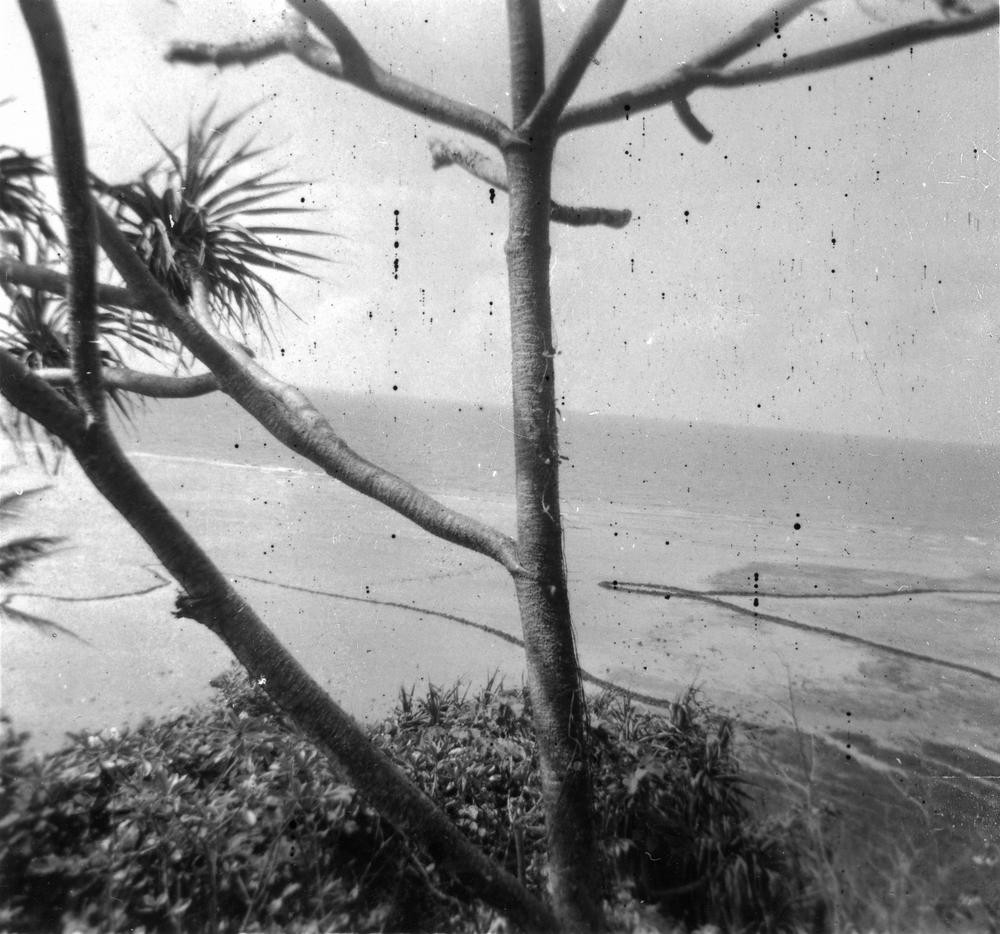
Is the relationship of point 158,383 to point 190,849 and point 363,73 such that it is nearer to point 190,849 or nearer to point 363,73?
point 363,73

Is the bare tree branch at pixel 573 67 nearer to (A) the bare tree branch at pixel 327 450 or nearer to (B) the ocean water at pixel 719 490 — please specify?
(B) the ocean water at pixel 719 490

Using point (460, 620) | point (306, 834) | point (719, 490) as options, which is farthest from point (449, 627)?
point (719, 490)

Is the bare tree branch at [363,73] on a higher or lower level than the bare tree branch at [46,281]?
higher

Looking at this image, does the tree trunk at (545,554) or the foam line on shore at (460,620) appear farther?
the foam line on shore at (460,620)

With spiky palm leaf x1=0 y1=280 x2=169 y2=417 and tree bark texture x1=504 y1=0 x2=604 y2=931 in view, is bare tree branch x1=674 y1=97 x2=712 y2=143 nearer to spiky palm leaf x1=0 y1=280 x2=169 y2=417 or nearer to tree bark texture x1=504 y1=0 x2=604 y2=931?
tree bark texture x1=504 y1=0 x2=604 y2=931

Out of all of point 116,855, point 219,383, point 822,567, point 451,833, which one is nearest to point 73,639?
point 116,855

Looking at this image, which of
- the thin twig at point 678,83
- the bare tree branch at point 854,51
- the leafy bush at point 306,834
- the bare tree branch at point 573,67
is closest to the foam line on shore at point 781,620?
the leafy bush at point 306,834

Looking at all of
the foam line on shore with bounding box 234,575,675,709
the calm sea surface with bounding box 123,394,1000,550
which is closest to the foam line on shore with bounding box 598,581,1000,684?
the foam line on shore with bounding box 234,575,675,709
